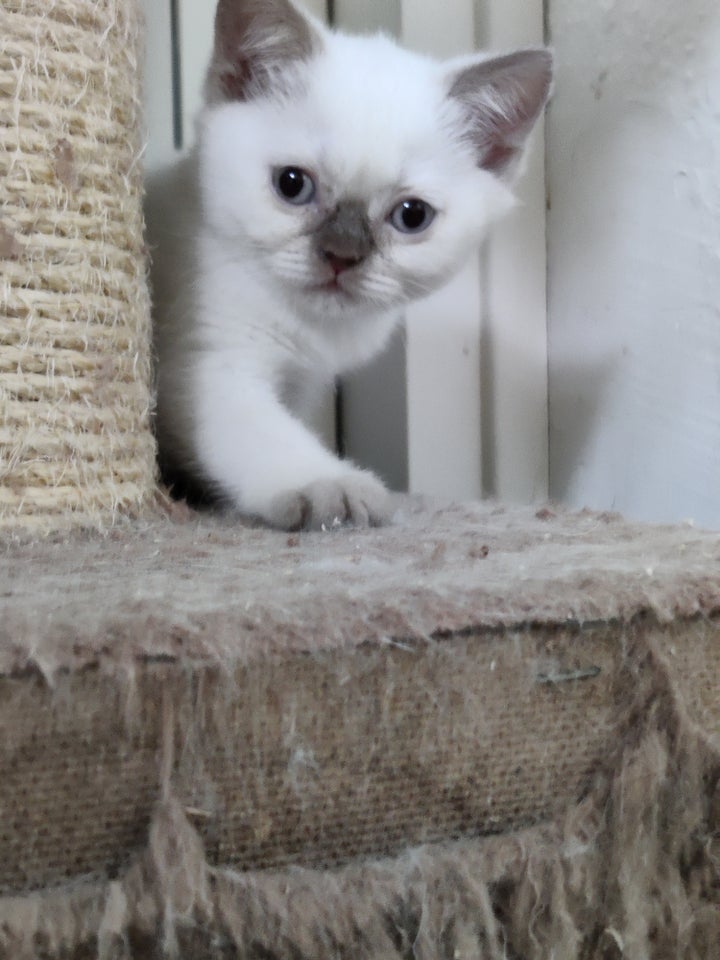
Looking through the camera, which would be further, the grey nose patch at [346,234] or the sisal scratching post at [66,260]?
the grey nose patch at [346,234]

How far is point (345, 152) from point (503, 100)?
0.25m

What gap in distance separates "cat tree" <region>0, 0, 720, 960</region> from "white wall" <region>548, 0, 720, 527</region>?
542mm

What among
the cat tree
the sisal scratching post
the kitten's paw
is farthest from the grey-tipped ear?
the cat tree

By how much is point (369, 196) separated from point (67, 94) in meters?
0.33

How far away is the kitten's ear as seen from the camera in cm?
103

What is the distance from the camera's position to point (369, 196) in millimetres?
1018

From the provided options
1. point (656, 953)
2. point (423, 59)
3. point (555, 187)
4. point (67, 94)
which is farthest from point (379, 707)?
point (555, 187)

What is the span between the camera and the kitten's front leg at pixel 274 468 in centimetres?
89

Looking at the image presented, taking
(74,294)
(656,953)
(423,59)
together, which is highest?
(423,59)

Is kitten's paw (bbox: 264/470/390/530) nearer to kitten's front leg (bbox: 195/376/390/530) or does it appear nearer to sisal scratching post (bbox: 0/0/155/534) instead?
kitten's front leg (bbox: 195/376/390/530)

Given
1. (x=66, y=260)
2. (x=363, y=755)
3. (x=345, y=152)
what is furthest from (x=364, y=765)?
(x=345, y=152)

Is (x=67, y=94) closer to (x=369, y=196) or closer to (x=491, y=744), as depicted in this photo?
(x=369, y=196)

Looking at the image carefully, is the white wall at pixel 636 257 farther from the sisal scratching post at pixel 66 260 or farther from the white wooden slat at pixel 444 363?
the sisal scratching post at pixel 66 260

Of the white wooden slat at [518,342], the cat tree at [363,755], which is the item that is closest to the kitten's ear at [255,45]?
the white wooden slat at [518,342]
